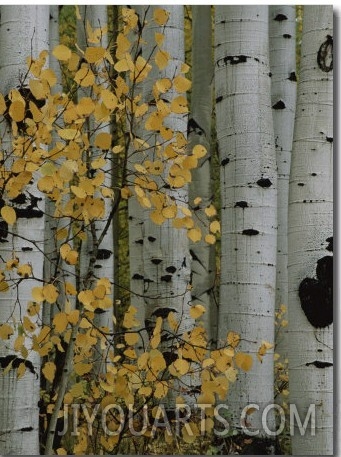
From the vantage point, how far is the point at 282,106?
13.3 feet

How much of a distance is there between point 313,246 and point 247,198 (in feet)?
1.04

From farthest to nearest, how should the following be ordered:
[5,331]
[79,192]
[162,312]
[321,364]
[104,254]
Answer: [104,254] < [162,312] < [321,364] < [5,331] < [79,192]

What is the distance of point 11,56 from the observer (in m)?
2.31

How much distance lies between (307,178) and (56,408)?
4.39ft

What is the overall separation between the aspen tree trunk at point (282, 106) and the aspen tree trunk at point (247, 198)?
1.24m

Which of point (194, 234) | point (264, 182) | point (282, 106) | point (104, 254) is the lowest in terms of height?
point (194, 234)

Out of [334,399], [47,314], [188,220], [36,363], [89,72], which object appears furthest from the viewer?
[47,314]

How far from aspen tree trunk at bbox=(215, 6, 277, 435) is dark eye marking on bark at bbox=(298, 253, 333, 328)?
13 cm

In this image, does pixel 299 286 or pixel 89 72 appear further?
pixel 299 286

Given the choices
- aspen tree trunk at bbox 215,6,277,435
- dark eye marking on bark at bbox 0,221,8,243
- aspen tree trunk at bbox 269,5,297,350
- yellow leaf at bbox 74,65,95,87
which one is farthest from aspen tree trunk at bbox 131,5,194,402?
aspen tree trunk at bbox 269,5,297,350

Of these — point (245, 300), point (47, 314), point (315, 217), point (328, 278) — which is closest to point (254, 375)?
point (245, 300)

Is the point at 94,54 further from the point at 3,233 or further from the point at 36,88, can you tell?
the point at 3,233

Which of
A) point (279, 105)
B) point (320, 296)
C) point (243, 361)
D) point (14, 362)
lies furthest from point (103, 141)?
point (279, 105)

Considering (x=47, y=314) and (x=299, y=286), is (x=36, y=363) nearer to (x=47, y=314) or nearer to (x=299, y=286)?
(x=299, y=286)
